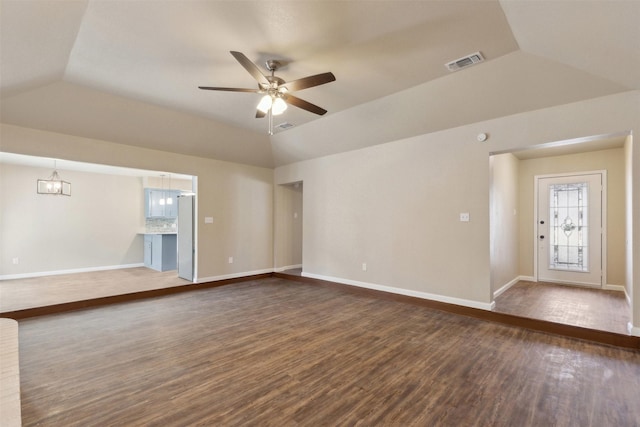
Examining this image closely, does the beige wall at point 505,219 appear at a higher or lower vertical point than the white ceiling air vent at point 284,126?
lower

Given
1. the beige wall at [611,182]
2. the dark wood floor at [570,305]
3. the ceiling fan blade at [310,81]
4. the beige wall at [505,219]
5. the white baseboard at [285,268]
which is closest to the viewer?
the ceiling fan blade at [310,81]

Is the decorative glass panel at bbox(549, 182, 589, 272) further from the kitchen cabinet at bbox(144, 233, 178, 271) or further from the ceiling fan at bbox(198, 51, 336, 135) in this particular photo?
the kitchen cabinet at bbox(144, 233, 178, 271)

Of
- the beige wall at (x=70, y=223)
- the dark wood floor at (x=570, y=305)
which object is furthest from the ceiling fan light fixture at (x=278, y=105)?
the beige wall at (x=70, y=223)

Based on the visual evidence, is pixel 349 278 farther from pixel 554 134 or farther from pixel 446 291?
pixel 554 134

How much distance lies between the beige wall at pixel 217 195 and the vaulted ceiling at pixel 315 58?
26 centimetres

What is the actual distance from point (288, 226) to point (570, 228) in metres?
5.94

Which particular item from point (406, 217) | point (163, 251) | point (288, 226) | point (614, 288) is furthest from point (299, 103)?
point (614, 288)

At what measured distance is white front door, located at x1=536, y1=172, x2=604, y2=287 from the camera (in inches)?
207

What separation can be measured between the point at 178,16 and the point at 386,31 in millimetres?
1814

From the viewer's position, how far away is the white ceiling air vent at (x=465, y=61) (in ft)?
9.81

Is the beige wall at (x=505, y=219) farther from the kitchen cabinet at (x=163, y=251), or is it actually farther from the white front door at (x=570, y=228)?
the kitchen cabinet at (x=163, y=251)

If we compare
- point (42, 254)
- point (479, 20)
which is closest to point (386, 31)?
point (479, 20)

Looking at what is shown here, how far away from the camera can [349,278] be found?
5535 millimetres

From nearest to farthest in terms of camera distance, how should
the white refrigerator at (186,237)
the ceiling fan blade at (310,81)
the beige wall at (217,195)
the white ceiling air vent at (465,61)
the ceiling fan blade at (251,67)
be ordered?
the ceiling fan blade at (251,67)
the ceiling fan blade at (310,81)
the white ceiling air vent at (465,61)
the beige wall at (217,195)
the white refrigerator at (186,237)
